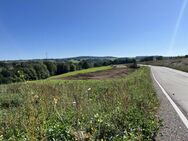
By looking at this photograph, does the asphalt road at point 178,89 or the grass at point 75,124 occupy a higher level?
the grass at point 75,124

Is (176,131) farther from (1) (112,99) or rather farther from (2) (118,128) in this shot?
(1) (112,99)

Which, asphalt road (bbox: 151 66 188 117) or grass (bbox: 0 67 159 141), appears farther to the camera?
asphalt road (bbox: 151 66 188 117)

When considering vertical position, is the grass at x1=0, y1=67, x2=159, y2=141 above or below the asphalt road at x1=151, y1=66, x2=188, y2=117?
above

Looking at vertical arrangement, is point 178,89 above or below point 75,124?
below

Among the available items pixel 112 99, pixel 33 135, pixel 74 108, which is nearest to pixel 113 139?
pixel 33 135

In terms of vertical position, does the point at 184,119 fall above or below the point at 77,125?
below

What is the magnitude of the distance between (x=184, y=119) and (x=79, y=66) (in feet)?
262

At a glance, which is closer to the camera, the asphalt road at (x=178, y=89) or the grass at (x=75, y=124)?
the grass at (x=75, y=124)

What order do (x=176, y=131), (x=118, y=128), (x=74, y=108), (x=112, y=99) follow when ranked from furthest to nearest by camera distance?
(x=112, y=99) < (x=74, y=108) < (x=176, y=131) < (x=118, y=128)

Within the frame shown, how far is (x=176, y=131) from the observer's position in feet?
21.2

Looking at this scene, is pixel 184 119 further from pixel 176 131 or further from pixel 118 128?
pixel 118 128

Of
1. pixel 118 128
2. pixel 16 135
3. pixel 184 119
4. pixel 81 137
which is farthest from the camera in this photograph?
pixel 184 119

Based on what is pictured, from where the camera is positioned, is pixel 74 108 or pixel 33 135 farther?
pixel 74 108

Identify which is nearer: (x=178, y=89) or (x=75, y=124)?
(x=75, y=124)
